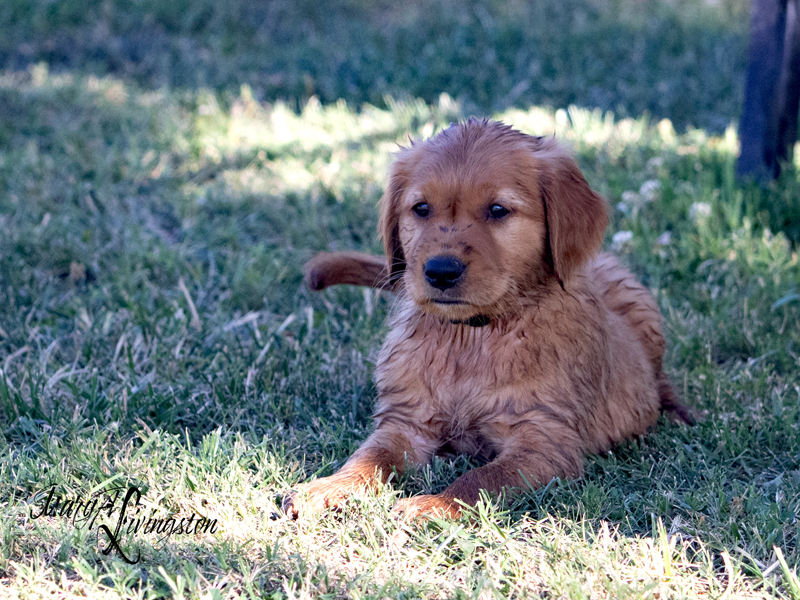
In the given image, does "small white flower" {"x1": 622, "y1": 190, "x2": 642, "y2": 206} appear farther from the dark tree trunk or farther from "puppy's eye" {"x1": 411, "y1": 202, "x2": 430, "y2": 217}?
"puppy's eye" {"x1": 411, "y1": 202, "x2": 430, "y2": 217}

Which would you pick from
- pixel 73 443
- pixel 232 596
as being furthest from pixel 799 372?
pixel 73 443

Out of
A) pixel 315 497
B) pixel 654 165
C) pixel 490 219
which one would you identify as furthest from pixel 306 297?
pixel 654 165

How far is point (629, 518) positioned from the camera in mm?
2574

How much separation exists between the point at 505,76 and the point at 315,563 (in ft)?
19.1

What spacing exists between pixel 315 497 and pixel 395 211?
3.56ft

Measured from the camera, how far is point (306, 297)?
4410mm

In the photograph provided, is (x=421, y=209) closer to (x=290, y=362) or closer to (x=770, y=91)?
(x=290, y=362)

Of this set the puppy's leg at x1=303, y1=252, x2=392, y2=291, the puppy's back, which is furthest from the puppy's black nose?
the puppy's back

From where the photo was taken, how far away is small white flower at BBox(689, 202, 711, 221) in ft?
15.6

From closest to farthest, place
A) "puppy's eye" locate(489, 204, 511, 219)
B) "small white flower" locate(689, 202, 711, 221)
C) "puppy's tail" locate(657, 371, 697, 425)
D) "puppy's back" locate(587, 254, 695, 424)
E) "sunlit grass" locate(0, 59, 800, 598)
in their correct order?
"sunlit grass" locate(0, 59, 800, 598) < "puppy's eye" locate(489, 204, 511, 219) < "puppy's tail" locate(657, 371, 697, 425) < "puppy's back" locate(587, 254, 695, 424) < "small white flower" locate(689, 202, 711, 221)

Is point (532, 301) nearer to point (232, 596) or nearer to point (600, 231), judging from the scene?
point (600, 231)

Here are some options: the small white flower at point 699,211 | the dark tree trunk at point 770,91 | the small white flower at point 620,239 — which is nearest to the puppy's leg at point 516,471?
the small white flower at point 620,239

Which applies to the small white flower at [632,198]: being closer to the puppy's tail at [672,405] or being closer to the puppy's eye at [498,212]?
the puppy's tail at [672,405]

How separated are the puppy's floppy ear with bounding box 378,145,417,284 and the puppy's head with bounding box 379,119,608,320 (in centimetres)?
5
